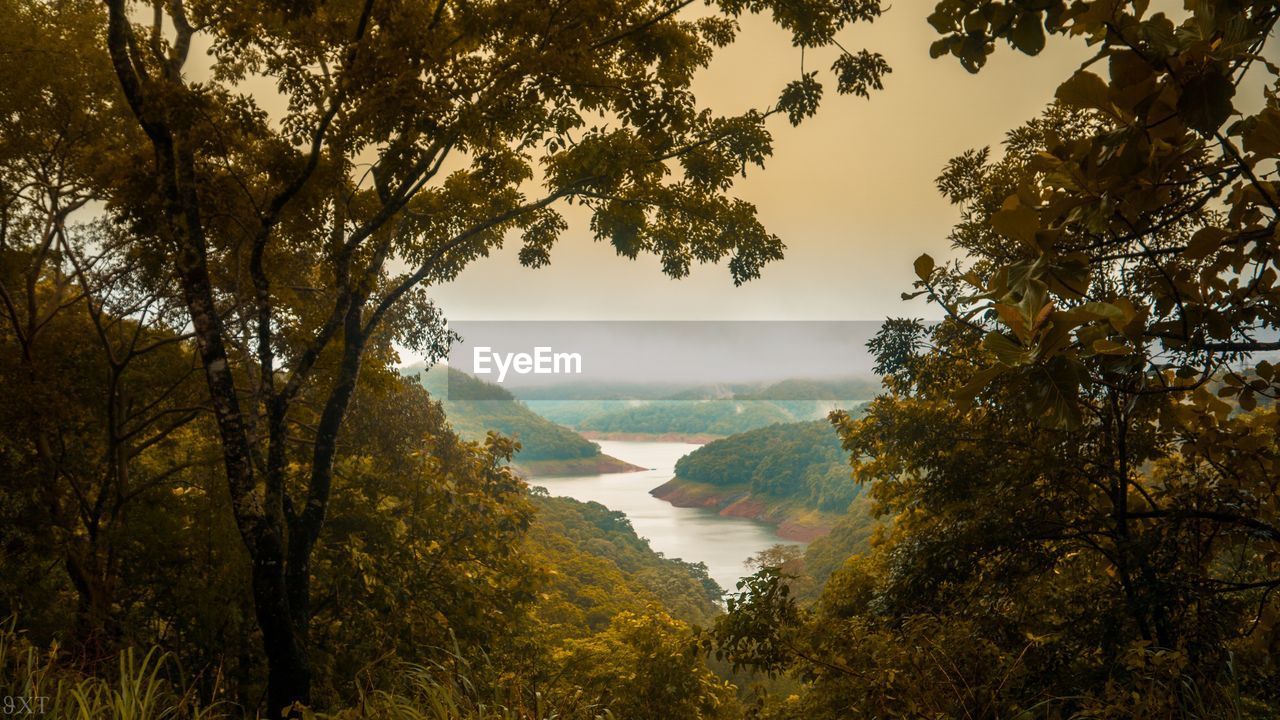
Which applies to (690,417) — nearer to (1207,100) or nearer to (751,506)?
(751,506)

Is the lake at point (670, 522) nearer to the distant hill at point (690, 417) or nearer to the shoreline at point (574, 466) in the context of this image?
the shoreline at point (574, 466)

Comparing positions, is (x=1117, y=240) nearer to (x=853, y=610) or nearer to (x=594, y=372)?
(x=853, y=610)

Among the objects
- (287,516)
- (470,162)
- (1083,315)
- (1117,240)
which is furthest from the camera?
(470,162)

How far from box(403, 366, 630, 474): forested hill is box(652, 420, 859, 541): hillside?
5.53 meters

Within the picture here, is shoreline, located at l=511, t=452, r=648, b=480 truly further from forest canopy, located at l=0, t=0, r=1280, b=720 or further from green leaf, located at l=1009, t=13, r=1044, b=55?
green leaf, located at l=1009, t=13, r=1044, b=55

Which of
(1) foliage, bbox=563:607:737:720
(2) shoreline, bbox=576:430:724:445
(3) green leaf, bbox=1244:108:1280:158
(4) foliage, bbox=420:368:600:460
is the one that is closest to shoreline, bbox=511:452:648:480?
(4) foliage, bbox=420:368:600:460

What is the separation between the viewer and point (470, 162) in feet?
18.1

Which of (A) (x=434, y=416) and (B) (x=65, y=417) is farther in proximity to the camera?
(A) (x=434, y=416)

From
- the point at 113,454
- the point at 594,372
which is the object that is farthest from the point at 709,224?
the point at 594,372

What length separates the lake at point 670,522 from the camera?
26.7 m

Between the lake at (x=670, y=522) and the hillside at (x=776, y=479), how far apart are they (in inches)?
30.3

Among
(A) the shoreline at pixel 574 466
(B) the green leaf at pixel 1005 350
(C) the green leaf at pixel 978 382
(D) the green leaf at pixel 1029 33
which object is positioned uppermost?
(D) the green leaf at pixel 1029 33

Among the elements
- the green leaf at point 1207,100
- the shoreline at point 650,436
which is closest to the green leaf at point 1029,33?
the green leaf at point 1207,100

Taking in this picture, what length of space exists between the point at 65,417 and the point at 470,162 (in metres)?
3.44
